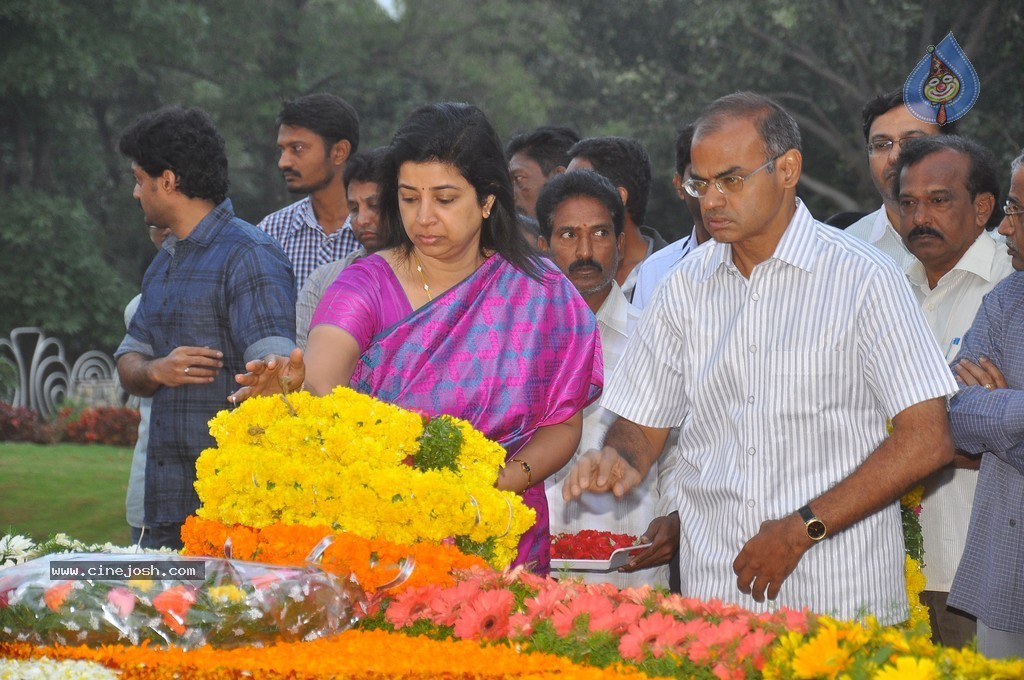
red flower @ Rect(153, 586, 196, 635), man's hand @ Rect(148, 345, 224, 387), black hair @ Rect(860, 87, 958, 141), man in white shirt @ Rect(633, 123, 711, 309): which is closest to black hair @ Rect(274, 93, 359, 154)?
man in white shirt @ Rect(633, 123, 711, 309)

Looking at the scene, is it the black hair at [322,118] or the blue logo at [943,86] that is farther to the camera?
the black hair at [322,118]

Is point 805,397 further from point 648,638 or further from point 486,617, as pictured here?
point 486,617

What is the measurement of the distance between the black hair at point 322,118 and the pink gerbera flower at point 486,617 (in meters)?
4.77

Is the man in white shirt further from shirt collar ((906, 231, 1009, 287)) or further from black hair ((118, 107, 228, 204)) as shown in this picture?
black hair ((118, 107, 228, 204))

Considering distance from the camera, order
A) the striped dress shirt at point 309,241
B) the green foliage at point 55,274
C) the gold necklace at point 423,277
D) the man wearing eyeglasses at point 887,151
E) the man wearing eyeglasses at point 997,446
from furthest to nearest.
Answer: the green foliage at point 55,274
the striped dress shirt at point 309,241
the man wearing eyeglasses at point 887,151
the gold necklace at point 423,277
the man wearing eyeglasses at point 997,446

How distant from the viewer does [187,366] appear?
4867 millimetres

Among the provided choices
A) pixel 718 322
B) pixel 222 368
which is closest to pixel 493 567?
pixel 718 322

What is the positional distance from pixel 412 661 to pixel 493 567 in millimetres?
661

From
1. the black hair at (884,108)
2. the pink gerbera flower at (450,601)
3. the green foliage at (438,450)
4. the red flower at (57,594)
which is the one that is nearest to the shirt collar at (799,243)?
the green foliage at (438,450)

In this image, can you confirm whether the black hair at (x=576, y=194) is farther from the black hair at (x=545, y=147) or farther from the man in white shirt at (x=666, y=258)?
the black hair at (x=545, y=147)

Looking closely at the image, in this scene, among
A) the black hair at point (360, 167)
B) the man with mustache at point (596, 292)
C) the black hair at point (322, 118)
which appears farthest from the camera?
the black hair at point (322, 118)

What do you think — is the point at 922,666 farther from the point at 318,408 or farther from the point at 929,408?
the point at 318,408

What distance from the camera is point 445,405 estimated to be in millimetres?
3805

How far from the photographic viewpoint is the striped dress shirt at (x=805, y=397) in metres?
3.29
